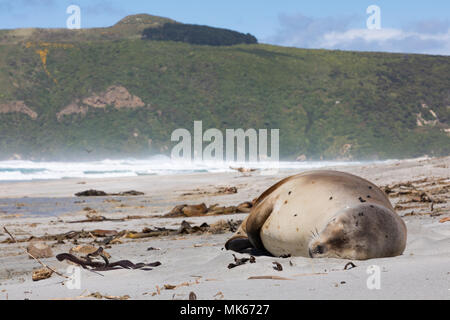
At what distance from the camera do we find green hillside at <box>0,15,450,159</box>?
85.2 meters

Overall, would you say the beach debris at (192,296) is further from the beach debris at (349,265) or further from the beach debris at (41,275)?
the beach debris at (41,275)

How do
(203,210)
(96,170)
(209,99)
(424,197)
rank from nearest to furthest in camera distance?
(424,197) < (203,210) < (96,170) < (209,99)

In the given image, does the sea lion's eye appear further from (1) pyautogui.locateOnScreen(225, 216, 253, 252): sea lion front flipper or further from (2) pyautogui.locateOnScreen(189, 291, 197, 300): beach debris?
(2) pyautogui.locateOnScreen(189, 291, 197, 300): beach debris

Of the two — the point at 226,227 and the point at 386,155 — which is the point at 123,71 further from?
the point at 226,227

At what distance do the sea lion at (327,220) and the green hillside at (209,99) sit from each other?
251 ft

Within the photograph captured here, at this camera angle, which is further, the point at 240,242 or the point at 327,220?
the point at 240,242

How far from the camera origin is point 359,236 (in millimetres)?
5000

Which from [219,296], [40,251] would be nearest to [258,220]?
[219,296]

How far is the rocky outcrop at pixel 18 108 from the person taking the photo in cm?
9220

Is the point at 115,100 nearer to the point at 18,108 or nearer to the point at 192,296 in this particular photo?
the point at 18,108

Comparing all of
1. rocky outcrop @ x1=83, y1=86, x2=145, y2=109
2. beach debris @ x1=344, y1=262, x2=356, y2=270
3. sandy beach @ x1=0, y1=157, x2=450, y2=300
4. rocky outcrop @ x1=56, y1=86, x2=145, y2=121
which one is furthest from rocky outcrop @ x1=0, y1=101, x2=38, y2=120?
beach debris @ x1=344, y1=262, x2=356, y2=270

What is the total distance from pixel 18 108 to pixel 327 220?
307 feet
